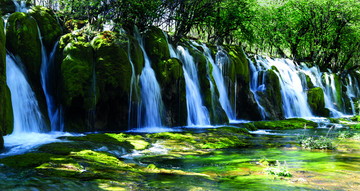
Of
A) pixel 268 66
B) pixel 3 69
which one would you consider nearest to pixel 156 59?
pixel 3 69

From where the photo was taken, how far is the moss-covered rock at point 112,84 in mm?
14922

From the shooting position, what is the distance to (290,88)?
107 feet

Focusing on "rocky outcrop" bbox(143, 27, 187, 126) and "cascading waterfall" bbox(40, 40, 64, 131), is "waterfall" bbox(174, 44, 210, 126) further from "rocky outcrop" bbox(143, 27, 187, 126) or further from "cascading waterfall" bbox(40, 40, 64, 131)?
"cascading waterfall" bbox(40, 40, 64, 131)

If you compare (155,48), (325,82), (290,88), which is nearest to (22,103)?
(155,48)

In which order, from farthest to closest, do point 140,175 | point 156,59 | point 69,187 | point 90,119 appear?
point 156,59
point 90,119
point 140,175
point 69,187

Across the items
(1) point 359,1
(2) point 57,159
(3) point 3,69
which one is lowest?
(2) point 57,159

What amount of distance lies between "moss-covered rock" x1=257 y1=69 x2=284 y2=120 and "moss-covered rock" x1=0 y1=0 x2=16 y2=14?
2081 cm

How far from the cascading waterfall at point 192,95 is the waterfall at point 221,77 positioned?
3344 mm

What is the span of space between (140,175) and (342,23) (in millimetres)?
43041

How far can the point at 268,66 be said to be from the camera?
32.4 metres

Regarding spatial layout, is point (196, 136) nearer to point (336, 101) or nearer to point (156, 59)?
point (156, 59)

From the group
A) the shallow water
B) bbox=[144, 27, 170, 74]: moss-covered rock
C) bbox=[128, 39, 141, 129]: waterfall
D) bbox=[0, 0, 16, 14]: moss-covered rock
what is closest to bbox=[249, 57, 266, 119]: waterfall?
bbox=[144, 27, 170, 74]: moss-covered rock

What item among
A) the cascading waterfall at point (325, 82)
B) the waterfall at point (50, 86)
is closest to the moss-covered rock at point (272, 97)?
the cascading waterfall at point (325, 82)

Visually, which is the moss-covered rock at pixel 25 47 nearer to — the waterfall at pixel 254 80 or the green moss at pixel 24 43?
the green moss at pixel 24 43
